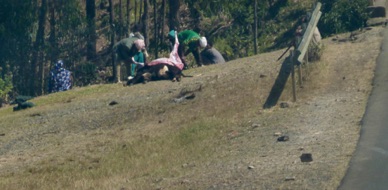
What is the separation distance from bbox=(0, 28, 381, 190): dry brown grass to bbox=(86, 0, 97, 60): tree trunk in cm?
1206

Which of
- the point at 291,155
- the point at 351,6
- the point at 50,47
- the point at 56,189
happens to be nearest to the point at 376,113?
the point at 291,155

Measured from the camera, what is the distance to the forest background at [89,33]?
106ft

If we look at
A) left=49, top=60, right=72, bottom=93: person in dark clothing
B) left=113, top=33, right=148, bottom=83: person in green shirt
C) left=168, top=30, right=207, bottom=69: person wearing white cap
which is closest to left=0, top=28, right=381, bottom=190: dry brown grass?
left=113, top=33, right=148, bottom=83: person in green shirt

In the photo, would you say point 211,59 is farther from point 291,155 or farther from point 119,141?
point 291,155

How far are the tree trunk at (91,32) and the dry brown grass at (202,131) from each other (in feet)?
39.6

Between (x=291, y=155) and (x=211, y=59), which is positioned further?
(x=211, y=59)

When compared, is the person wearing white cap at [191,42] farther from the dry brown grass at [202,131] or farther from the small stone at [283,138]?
the small stone at [283,138]

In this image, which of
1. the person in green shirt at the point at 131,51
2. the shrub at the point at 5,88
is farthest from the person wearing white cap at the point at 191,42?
the shrub at the point at 5,88

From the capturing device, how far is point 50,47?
3266 centimetres

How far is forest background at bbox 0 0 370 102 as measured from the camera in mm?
32375

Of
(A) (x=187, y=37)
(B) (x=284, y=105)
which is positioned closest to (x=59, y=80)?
(A) (x=187, y=37)

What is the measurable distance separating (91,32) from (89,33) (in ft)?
0.28

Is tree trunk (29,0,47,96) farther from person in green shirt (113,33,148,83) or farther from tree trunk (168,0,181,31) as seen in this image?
person in green shirt (113,33,148,83)

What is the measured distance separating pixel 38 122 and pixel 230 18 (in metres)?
20.2
